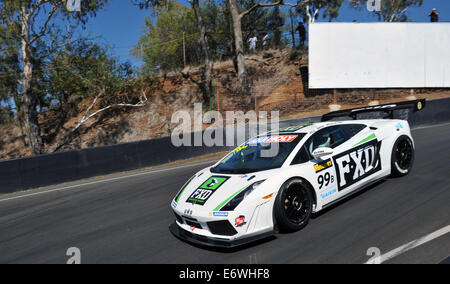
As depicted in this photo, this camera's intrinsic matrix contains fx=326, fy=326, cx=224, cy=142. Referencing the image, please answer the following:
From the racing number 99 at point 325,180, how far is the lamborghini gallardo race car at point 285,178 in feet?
0.04

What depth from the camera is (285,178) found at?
4023 mm

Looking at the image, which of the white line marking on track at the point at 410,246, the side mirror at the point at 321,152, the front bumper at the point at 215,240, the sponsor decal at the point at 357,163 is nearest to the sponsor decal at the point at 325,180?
the sponsor decal at the point at 357,163

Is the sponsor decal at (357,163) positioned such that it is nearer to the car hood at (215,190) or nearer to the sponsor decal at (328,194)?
the sponsor decal at (328,194)

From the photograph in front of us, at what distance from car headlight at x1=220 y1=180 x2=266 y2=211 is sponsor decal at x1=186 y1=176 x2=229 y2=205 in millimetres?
354

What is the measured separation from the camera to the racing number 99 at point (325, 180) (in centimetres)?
434

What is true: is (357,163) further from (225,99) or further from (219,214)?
(225,99)

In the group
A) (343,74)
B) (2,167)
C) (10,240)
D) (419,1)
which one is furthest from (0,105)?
(419,1)

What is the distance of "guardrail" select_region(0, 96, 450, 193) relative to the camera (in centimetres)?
898

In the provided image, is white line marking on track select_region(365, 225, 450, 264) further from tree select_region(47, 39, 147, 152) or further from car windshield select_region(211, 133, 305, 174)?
tree select_region(47, 39, 147, 152)

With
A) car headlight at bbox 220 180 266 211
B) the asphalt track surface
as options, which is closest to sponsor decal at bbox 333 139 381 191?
the asphalt track surface

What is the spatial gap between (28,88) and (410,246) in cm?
1977

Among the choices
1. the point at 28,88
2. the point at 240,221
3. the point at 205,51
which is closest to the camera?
the point at 240,221

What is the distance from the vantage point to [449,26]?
16953mm

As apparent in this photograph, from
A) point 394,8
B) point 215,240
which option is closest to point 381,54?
point 215,240
